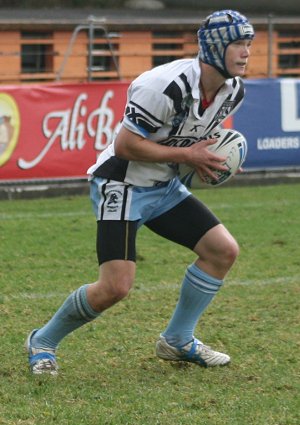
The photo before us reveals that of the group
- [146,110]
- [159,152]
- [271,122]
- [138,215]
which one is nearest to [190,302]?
[138,215]

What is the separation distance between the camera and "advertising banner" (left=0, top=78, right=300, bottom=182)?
12312mm

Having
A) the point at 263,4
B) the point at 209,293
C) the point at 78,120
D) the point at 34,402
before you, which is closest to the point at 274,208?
the point at 78,120

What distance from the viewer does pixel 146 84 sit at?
17.3 ft

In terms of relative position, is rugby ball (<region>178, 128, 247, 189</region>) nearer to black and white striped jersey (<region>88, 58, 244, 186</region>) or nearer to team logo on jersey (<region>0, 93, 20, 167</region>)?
black and white striped jersey (<region>88, 58, 244, 186</region>)

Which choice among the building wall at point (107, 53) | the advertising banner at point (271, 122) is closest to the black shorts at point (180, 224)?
the advertising banner at point (271, 122)

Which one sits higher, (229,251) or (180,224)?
(180,224)

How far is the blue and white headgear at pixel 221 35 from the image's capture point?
532 cm

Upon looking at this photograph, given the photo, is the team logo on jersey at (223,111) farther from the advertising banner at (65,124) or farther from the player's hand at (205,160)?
the advertising banner at (65,124)

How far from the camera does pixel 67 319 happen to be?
18.4ft

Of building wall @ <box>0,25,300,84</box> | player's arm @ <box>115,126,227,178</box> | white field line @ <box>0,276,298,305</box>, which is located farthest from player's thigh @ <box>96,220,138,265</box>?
building wall @ <box>0,25,300,84</box>

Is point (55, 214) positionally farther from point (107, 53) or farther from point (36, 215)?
point (107, 53)

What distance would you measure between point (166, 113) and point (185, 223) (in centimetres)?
66

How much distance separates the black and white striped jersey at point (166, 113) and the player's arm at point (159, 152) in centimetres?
5

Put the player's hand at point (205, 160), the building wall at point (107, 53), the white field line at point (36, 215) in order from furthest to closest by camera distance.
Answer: the building wall at point (107, 53), the white field line at point (36, 215), the player's hand at point (205, 160)
